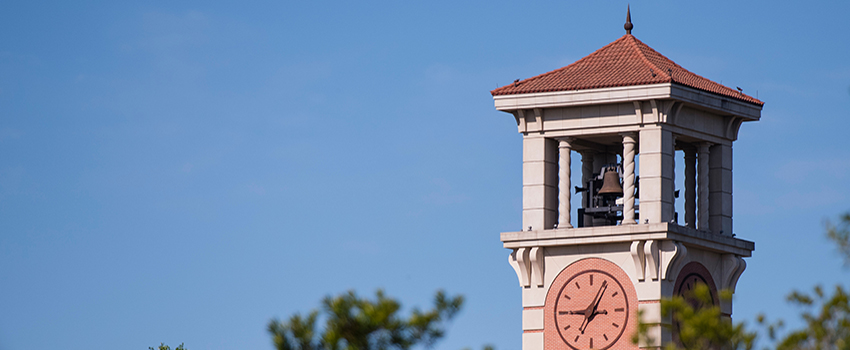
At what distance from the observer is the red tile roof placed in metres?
50.4

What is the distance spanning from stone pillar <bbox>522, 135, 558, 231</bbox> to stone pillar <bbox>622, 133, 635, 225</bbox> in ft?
7.54

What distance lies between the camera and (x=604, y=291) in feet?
164

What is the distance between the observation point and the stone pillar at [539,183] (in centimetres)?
5138

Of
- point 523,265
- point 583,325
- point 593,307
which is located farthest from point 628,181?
point 583,325

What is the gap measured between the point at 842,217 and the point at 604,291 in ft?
61.4

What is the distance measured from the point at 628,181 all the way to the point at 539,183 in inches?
103

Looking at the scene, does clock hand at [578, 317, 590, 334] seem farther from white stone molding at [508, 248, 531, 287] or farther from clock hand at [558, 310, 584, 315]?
white stone molding at [508, 248, 531, 287]

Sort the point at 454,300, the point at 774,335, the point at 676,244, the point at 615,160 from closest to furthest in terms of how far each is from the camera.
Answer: the point at 454,300
the point at 774,335
the point at 676,244
the point at 615,160

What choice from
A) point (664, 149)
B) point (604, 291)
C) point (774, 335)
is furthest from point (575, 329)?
point (774, 335)

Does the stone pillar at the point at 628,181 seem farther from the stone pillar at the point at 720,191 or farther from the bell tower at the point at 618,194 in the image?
the stone pillar at the point at 720,191

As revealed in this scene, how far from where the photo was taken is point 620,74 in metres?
51.0

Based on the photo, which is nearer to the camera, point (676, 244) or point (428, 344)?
point (428, 344)

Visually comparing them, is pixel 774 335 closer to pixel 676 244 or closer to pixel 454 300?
pixel 454 300

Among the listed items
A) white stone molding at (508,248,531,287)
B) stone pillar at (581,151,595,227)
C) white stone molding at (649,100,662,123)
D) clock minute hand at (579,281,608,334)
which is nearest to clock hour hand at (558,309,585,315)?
clock minute hand at (579,281,608,334)
